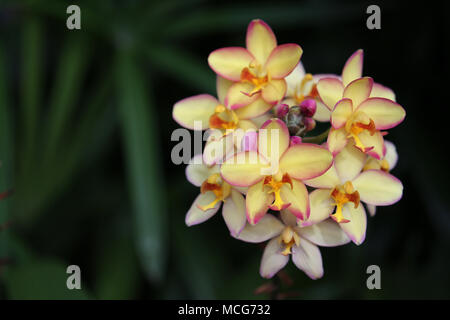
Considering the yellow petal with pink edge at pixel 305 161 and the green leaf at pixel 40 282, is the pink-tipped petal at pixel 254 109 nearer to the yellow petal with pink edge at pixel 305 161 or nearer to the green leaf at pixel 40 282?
the yellow petal with pink edge at pixel 305 161

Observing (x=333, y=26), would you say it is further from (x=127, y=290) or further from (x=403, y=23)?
(x=127, y=290)

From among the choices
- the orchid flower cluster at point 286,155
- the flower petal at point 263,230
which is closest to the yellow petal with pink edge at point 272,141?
the orchid flower cluster at point 286,155

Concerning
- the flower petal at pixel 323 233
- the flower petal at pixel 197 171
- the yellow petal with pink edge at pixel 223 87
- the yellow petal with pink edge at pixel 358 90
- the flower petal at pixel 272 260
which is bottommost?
the flower petal at pixel 272 260

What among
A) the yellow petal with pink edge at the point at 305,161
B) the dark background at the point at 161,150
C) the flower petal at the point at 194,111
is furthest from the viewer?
the dark background at the point at 161,150

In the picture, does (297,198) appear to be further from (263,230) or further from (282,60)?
(282,60)

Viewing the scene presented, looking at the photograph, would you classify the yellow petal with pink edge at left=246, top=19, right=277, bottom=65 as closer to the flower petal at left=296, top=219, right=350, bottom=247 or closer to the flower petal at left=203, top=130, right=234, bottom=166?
the flower petal at left=203, top=130, right=234, bottom=166

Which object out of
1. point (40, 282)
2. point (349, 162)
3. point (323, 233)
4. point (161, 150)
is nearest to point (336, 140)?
point (349, 162)

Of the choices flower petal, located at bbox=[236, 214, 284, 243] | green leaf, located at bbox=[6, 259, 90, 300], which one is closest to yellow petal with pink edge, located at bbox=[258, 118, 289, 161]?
flower petal, located at bbox=[236, 214, 284, 243]
